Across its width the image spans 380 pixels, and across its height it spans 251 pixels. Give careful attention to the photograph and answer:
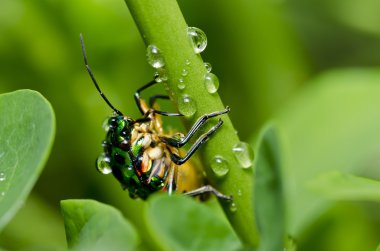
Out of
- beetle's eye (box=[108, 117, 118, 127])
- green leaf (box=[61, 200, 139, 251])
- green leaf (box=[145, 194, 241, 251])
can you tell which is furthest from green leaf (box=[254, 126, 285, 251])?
beetle's eye (box=[108, 117, 118, 127])

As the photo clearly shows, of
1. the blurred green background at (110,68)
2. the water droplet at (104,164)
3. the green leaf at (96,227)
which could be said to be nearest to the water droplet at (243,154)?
the green leaf at (96,227)

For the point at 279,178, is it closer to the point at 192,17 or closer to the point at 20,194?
the point at 20,194

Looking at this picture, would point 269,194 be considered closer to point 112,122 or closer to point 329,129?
point 112,122

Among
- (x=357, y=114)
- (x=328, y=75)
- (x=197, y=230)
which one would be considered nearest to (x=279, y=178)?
(x=197, y=230)

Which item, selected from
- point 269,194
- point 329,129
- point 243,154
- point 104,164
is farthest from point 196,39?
point 329,129

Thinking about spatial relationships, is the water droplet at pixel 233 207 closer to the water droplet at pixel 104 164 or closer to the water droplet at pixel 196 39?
the water droplet at pixel 196 39

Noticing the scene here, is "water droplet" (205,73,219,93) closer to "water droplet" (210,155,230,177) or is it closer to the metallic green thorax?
"water droplet" (210,155,230,177)

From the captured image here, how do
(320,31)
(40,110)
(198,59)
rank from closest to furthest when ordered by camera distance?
(40,110)
(198,59)
(320,31)
